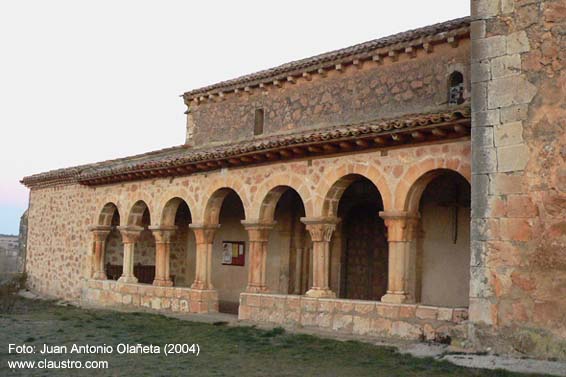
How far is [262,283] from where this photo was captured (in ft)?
41.6

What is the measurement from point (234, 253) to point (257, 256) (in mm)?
3646

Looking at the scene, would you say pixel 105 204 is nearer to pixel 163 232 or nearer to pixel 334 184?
pixel 163 232

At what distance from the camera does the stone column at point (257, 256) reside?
499 inches

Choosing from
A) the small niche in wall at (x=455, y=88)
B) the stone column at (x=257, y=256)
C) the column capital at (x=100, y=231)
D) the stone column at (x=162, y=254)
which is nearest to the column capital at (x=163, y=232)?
the stone column at (x=162, y=254)

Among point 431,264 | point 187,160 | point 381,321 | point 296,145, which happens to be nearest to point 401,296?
point 381,321

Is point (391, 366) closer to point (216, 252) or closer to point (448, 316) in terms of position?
point (448, 316)

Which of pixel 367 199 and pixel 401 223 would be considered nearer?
pixel 401 223

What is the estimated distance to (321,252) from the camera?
11586 mm

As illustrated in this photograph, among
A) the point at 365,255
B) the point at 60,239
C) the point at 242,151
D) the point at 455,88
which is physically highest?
the point at 455,88

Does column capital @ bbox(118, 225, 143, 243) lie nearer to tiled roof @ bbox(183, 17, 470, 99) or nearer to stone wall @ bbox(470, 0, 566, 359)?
tiled roof @ bbox(183, 17, 470, 99)

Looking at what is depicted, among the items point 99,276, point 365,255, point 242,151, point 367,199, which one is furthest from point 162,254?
point 367,199

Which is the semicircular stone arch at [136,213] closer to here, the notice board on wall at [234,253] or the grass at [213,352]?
the notice board on wall at [234,253]

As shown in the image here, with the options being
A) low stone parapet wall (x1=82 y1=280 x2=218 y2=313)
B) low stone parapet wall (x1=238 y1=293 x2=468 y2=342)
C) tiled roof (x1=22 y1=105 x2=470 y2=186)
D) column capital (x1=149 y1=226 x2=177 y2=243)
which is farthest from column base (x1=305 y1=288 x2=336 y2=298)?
column capital (x1=149 y1=226 x2=177 y2=243)

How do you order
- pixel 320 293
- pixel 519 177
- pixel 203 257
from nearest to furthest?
pixel 519 177 < pixel 320 293 < pixel 203 257
